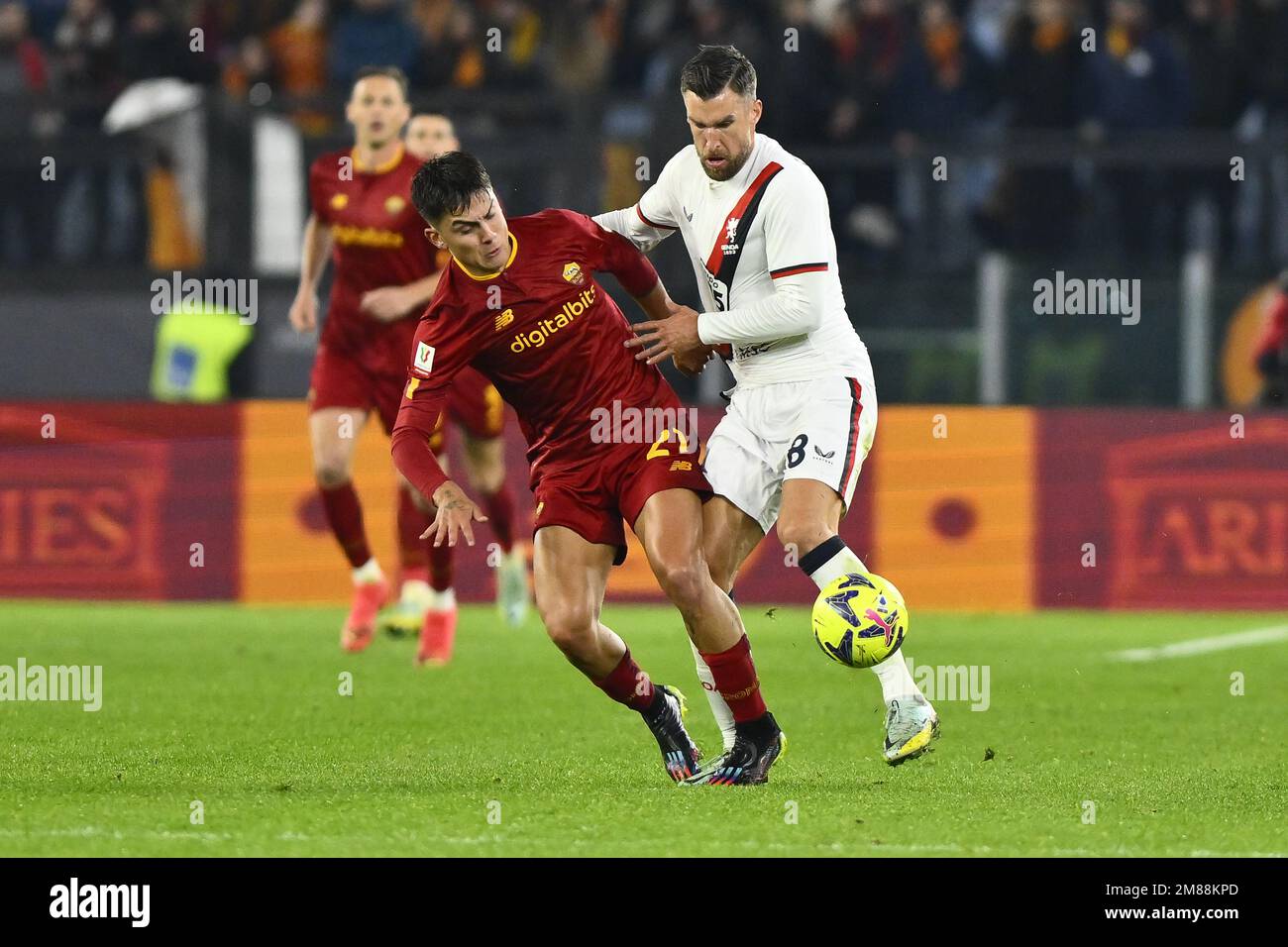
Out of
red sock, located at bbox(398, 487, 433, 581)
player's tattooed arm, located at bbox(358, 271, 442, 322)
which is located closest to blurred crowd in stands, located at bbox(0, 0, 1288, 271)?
player's tattooed arm, located at bbox(358, 271, 442, 322)

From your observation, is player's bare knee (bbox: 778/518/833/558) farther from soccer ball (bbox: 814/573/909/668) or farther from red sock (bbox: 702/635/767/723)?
red sock (bbox: 702/635/767/723)

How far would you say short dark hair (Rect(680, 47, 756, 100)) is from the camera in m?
6.79

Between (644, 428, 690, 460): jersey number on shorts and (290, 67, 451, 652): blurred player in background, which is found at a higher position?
(290, 67, 451, 652): blurred player in background

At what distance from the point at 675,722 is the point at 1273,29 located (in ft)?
33.3

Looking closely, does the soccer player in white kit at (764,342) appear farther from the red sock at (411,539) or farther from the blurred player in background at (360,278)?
the red sock at (411,539)

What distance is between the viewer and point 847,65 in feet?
50.8

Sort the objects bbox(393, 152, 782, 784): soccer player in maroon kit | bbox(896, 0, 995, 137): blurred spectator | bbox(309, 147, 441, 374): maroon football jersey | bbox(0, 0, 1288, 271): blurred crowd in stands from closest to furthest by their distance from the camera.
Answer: bbox(393, 152, 782, 784): soccer player in maroon kit, bbox(309, 147, 441, 374): maroon football jersey, bbox(0, 0, 1288, 271): blurred crowd in stands, bbox(896, 0, 995, 137): blurred spectator

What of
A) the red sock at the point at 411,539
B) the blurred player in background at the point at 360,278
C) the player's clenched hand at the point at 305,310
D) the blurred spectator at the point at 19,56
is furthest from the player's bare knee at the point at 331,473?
the blurred spectator at the point at 19,56

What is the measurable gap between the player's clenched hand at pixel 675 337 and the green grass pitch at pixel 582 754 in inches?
53.1

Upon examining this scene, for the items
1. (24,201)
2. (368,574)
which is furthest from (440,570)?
(24,201)

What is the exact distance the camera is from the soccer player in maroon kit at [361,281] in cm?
1039

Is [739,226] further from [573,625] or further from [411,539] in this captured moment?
[411,539]
